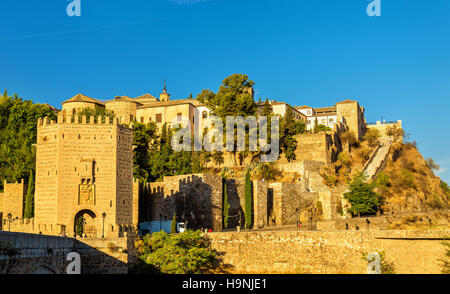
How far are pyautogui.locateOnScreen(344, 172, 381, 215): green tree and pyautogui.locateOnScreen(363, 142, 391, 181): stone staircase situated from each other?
643 cm

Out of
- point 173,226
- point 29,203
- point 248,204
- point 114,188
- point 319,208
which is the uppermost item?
point 114,188

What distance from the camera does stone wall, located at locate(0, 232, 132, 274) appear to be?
Result: 18094 mm

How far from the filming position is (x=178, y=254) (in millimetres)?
30312

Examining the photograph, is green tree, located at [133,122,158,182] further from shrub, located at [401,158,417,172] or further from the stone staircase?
shrub, located at [401,158,417,172]

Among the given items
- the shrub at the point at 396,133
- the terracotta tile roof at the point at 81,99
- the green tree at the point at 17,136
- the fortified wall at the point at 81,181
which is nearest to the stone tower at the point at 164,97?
the terracotta tile roof at the point at 81,99

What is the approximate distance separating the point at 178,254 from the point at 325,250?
7939 mm

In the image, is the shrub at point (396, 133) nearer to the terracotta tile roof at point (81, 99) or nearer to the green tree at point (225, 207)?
the terracotta tile roof at point (81, 99)

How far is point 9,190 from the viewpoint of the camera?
39.8 m

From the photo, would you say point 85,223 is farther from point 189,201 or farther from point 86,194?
point 189,201

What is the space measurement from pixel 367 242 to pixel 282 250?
4.78 m

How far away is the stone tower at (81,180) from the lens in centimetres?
3033

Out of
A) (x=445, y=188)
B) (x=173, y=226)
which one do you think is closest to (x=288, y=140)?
(x=445, y=188)
